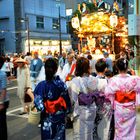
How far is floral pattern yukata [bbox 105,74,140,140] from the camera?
17.7ft

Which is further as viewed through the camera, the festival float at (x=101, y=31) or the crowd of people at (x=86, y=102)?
the festival float at (x=101, y=31)

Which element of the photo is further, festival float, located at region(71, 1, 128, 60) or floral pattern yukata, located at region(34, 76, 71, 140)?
festival float, located at region(71, 1, 128, 60)

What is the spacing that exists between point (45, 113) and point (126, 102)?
4.03 ft

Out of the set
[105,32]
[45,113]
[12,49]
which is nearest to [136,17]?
[45,113]

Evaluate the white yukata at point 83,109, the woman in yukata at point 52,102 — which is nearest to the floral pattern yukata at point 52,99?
the woman in yukata at point 52,102

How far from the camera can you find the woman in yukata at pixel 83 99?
17.6ft

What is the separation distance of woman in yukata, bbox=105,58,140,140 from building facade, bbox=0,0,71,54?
126 ft

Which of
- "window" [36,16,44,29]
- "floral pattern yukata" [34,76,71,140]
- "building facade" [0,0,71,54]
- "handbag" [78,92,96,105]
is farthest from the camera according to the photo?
"window" [36,16,44,29]

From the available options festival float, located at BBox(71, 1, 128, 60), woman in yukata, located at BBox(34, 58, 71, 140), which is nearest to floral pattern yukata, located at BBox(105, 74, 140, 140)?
woman in yukata, located at BBox(34, 58, 71, 140)

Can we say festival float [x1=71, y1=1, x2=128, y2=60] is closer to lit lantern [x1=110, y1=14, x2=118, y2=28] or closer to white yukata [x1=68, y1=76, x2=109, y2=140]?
lit lantern [x1=110, y1=14, x2=118, y2=28]

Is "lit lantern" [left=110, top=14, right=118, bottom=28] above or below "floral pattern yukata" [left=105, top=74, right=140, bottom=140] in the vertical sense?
above

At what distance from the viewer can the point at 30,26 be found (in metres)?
49.8

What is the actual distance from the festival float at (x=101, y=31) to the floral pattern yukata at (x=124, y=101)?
18941mm

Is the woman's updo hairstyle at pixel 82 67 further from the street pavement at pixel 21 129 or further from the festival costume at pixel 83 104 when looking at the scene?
the street pavement at pixel 21 129
